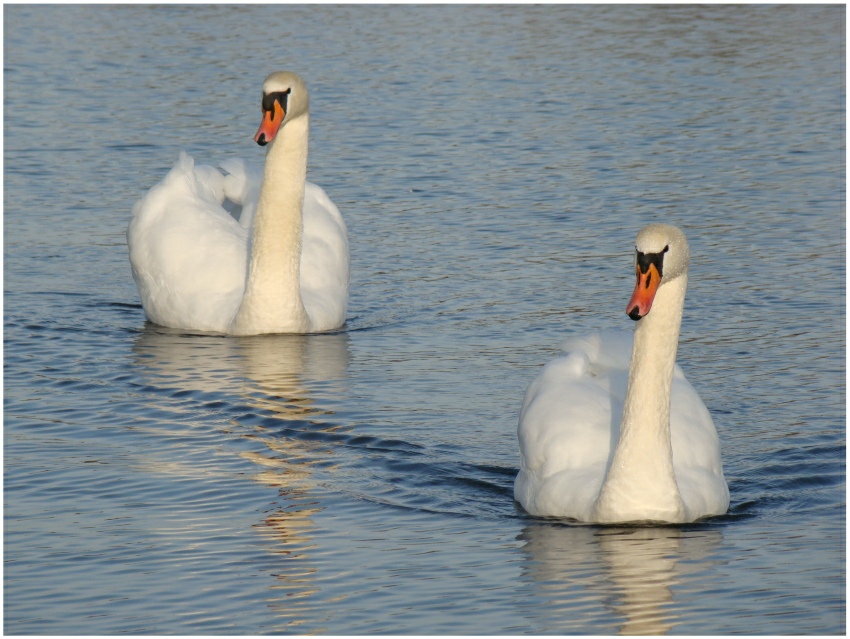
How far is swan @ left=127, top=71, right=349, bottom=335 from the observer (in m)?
12.5

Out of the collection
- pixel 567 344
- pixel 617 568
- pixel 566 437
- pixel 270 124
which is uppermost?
pixel 270 124

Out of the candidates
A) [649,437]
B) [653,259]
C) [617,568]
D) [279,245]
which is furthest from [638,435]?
[279,245]

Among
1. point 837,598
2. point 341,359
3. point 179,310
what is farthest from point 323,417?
point 837,598

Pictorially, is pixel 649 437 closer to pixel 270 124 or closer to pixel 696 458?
pixel 696 458

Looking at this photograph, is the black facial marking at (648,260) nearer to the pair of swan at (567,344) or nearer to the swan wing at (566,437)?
the pair of swan at (567,344)

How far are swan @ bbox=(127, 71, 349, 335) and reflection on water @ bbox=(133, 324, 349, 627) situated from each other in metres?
0.19

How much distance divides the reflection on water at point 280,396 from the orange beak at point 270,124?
4.79 feet

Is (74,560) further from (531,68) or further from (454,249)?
(531,68)

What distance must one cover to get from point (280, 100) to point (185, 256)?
140cm

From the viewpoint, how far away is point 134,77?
2262 centimetres

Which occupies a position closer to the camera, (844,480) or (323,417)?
(844,480)

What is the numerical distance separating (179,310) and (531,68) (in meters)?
11.6

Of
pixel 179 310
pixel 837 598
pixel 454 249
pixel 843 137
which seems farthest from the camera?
pixel 843 137

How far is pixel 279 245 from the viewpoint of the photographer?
497 inches
